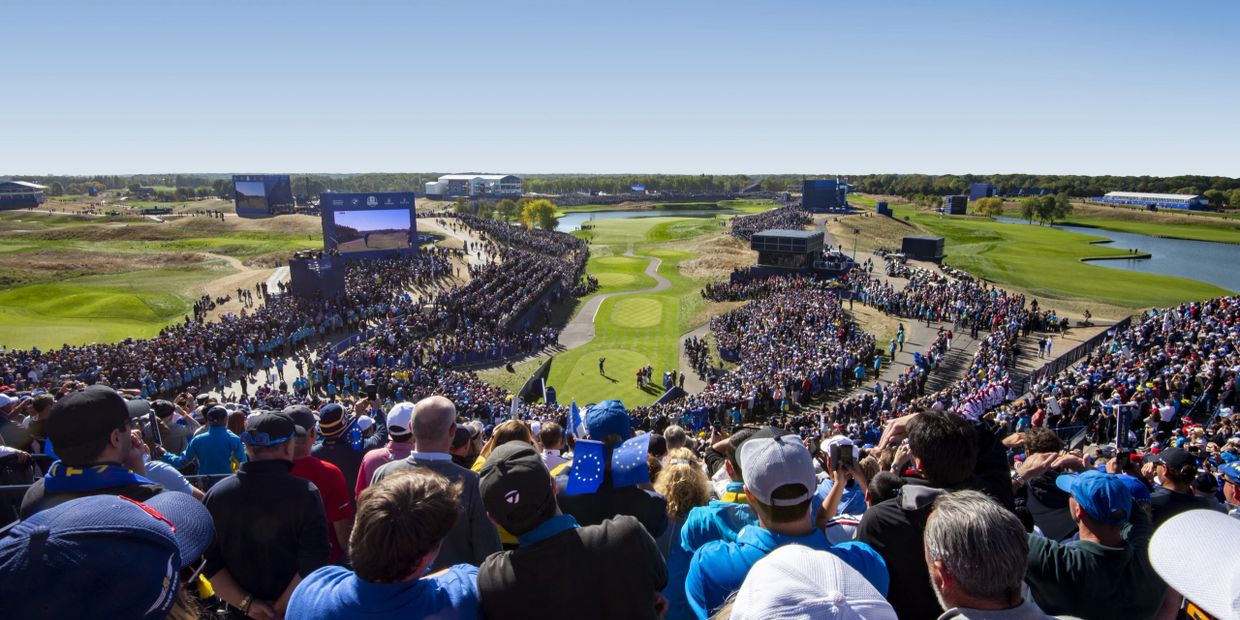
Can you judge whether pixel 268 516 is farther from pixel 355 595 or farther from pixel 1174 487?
pixel 1174 487

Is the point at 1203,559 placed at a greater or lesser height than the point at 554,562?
greater

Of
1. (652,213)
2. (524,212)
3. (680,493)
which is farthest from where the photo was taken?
(652,213)

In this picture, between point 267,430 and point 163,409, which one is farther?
point 163,409

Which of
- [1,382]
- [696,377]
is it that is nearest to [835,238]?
[696,377]

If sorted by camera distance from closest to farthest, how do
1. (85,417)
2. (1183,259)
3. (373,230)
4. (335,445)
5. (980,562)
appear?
(980,562), (85,417), (335,445), (373,230), (1183,259)

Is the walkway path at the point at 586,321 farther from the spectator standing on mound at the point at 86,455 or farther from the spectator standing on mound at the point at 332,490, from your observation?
the spectator standing on mound at the point at 86,455

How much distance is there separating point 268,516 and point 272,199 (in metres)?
111

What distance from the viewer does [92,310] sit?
37.9m

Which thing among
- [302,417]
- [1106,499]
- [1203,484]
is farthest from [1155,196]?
[302,417]

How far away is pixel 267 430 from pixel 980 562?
153 inches

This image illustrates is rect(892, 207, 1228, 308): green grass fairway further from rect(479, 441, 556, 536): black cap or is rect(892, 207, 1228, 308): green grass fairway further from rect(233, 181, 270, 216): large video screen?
rect(233, 181, 270, 216): large video screen

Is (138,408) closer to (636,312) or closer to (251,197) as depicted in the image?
(636,312)

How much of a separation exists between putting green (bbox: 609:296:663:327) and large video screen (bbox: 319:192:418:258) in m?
18.2

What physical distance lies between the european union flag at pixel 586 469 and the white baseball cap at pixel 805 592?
1.95 meters
